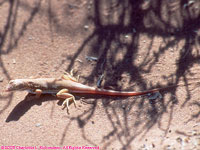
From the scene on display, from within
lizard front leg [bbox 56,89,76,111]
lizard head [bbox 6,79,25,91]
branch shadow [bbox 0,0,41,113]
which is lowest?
lizard front leg [bbox 56,89,76,111]

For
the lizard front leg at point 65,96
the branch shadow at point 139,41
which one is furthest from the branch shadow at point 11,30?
the branch shadow at point 139,41

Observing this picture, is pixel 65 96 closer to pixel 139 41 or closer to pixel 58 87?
pixel 58 87

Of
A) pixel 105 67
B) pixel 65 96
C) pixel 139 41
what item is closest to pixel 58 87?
pixel 65 96

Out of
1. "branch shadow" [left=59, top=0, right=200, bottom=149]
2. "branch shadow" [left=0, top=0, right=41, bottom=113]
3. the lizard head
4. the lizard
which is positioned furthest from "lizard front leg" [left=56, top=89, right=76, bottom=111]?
"branch shadow" [left=0, top=0, right=41, bottom=113]

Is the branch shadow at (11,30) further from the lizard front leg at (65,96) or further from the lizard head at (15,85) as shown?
the lizard front leg at (65,96)

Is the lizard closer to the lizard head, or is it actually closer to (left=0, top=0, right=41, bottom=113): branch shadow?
the lizard head

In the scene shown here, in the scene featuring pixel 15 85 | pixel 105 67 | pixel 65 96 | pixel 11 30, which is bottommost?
pixel 65 96
